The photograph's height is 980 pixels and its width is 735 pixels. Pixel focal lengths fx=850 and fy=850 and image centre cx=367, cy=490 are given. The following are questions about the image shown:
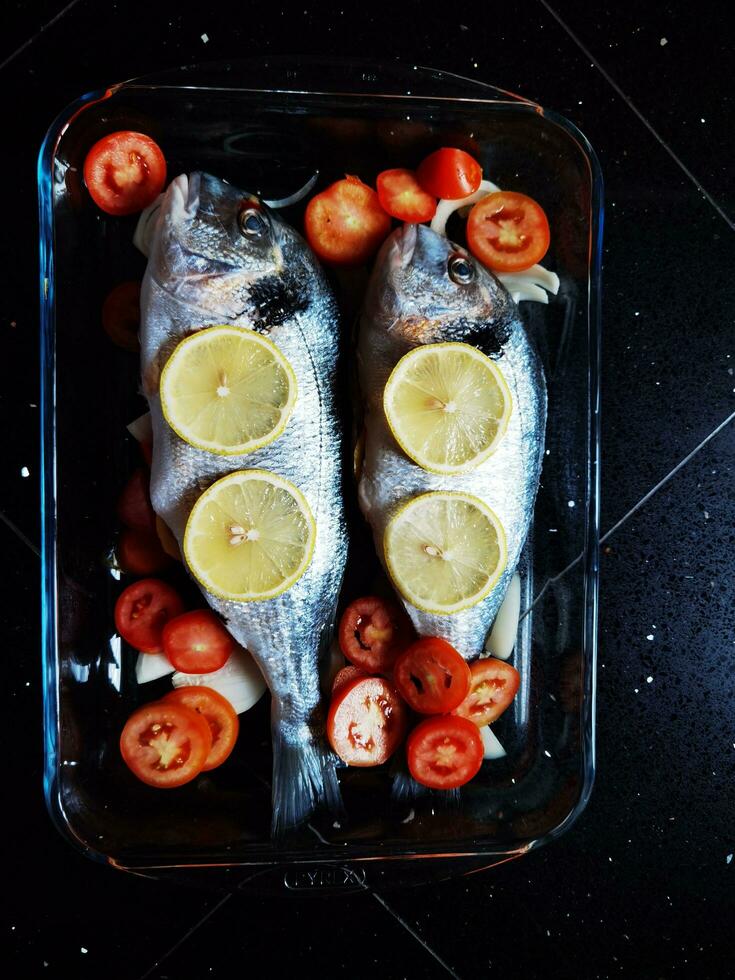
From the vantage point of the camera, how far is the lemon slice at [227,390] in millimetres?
1583

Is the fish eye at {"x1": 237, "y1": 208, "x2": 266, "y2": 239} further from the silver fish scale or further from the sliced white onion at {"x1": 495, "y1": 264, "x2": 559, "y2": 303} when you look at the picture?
the sliced white onion at {"x1": 495, "y1": 264, "x2": 559, "y2": 303}

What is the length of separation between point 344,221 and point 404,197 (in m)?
0.13

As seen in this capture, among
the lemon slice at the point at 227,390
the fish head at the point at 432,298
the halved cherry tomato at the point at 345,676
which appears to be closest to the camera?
the lemon slice at the point at 227,390

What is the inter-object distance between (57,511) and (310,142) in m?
0.94

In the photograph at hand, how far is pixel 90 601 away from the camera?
1.81 metres

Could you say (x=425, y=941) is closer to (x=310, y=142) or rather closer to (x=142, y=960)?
(x=142, y=960)

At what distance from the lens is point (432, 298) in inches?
66.4

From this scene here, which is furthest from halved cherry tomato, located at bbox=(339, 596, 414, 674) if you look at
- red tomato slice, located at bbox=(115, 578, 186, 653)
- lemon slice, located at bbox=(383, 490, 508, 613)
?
red tomato slice, located at bbox=(115, 578, 186, 653)

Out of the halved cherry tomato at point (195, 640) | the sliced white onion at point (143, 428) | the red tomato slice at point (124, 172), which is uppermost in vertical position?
the red tomato slice at point (124, 172)

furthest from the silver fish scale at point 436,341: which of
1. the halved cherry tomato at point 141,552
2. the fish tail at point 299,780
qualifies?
the halved cherry tomato at point 141,552

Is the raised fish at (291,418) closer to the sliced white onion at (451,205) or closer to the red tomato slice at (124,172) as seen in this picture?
the red tomato slice at (124,172)

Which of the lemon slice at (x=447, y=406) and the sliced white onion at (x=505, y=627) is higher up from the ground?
the lemon slice at (x=447, y=406)

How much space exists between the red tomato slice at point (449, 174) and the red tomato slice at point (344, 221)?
11 centimetres

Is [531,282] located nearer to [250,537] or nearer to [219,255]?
[219,255]
